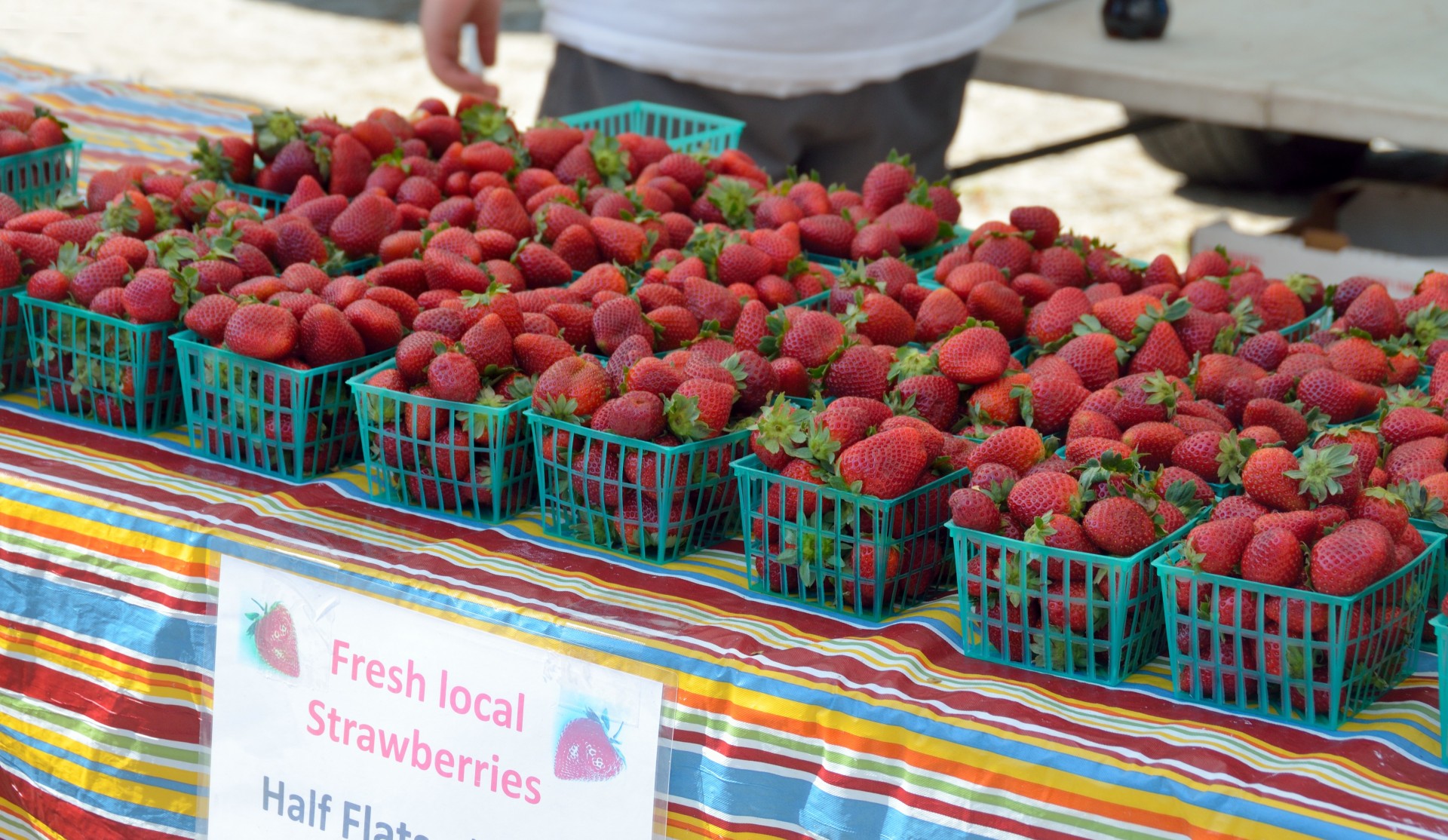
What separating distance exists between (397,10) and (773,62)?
6577mm

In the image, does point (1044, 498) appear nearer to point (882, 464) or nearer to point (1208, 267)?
point (882, 464)

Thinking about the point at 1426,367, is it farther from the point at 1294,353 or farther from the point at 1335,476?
the point at 1335,476

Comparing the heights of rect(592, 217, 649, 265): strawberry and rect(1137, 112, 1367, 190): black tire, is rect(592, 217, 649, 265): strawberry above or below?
above

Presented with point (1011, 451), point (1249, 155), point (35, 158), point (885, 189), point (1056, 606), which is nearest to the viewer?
point (1056, 606)

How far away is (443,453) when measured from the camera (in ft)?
4.67

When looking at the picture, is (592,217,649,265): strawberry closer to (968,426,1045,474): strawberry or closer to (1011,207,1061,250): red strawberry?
(1011,207,1061,250): red strawberry

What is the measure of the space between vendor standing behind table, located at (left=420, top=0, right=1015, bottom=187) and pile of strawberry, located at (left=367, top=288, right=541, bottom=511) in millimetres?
1430

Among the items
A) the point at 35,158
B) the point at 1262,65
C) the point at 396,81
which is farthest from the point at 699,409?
the point at 396,81

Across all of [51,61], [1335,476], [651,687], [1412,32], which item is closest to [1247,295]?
[1335,476]

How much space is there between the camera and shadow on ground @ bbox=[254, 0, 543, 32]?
8445 mm

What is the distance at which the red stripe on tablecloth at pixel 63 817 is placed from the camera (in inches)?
58.1

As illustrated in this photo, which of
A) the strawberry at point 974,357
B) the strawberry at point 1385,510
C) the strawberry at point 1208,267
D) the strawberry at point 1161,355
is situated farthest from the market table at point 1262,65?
the strawberry at point 1385,510

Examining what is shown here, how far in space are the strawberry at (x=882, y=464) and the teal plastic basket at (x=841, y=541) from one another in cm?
1

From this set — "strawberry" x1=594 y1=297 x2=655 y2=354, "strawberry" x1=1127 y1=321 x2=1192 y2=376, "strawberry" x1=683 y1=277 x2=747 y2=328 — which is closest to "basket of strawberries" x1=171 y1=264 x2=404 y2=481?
"strawberry" x1=594 y1=297 x2=655 y2=354
